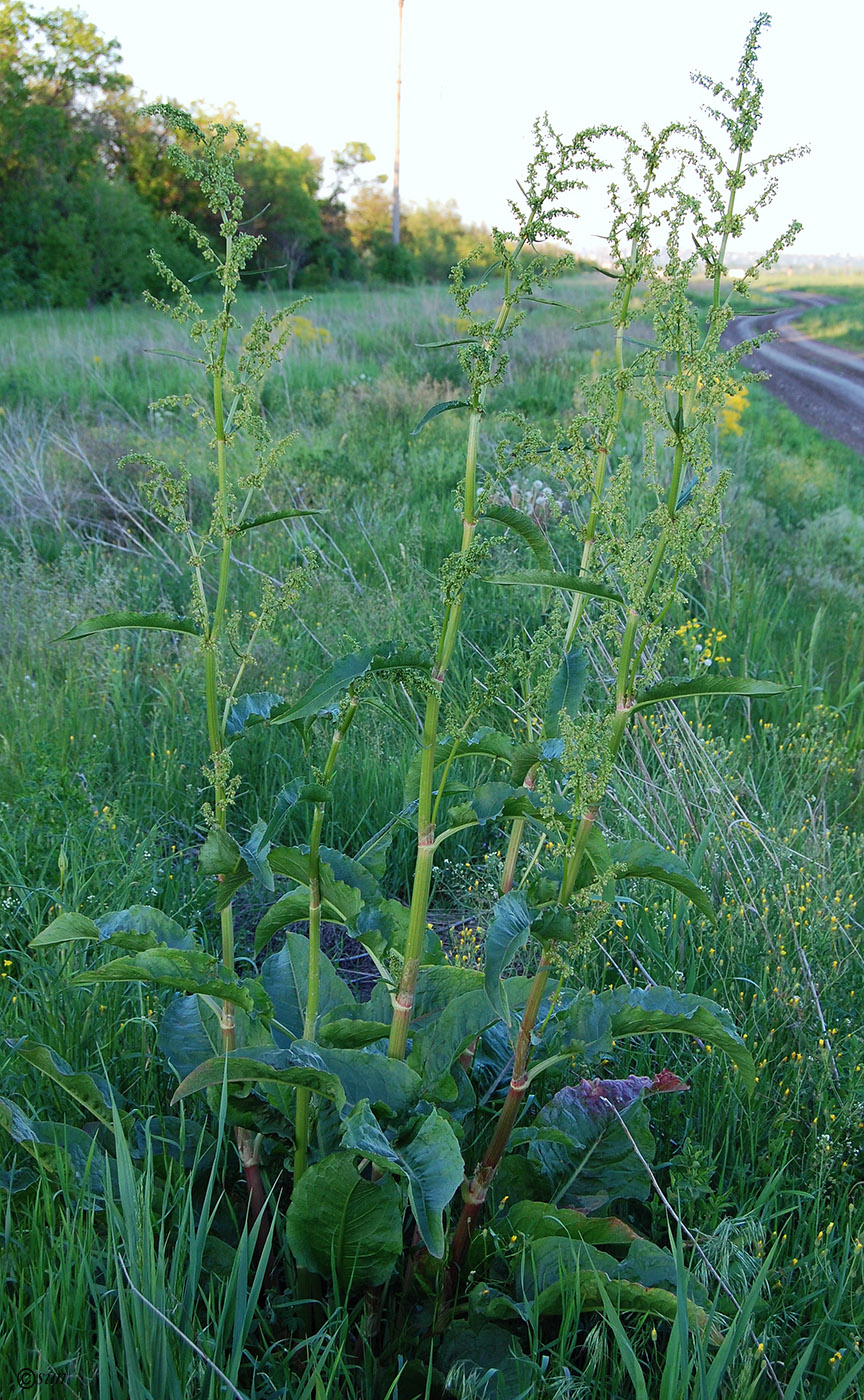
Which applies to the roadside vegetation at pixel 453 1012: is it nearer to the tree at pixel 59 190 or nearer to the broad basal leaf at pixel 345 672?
the broad basal leaf at pixel 345 672

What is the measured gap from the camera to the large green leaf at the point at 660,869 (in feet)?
4.20

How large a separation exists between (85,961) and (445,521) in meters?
3.39

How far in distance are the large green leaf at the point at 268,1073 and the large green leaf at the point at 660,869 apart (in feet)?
1.55

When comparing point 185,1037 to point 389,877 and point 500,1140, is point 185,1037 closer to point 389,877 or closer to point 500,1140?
point 500,1140

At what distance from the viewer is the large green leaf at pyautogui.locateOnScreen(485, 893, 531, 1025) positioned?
1.19 metres

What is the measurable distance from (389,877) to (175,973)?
5.02 ft

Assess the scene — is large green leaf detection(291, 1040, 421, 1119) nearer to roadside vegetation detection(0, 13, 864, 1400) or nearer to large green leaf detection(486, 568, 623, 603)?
roadside vegetation detection(0, 13, 864, 1400)

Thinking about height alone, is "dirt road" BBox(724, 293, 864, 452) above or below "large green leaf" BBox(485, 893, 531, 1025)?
above

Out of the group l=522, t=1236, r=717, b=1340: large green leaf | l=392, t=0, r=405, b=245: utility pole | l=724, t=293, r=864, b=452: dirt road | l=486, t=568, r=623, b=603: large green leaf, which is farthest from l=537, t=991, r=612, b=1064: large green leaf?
l=392, t=0, r=405, b=245: utility pole

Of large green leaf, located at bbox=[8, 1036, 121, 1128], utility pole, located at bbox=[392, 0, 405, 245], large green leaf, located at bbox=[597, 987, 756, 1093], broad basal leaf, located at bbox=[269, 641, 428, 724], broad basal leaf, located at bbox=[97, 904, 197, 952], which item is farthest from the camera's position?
utility pole, located at bbox=[392, 0, 405, 245]

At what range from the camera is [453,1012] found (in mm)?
1539

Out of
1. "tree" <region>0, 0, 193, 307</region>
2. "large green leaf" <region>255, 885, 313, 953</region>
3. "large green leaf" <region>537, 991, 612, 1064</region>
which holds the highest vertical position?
"tree" <region>0, 0, 193, 307</region>

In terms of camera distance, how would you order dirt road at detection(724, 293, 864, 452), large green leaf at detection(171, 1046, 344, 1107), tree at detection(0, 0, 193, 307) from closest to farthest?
1. large green leaf at detection(171, 1046, 344, 1107)
2. dirt road at detection(724, 293, 864, 452)
3. tree at detection(0, 0, 193, 307)

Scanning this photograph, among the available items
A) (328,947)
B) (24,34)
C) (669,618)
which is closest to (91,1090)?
(328,947)
